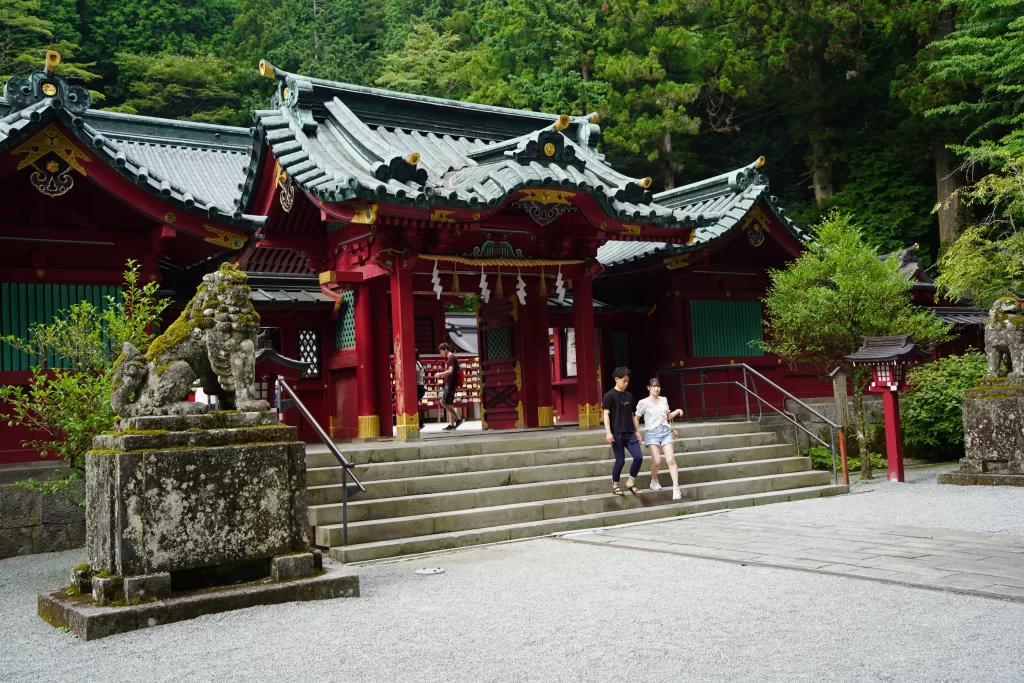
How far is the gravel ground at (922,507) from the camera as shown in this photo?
9.62 metres

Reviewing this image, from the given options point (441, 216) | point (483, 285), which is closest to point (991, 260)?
point (483, 285)

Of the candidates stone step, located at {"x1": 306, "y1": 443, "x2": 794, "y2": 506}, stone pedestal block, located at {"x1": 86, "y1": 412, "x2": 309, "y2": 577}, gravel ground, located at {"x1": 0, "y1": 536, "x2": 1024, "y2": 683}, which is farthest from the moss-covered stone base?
stone step, located at {"x1": 306, "y1": 443, "x2": 794, "y2": 506}

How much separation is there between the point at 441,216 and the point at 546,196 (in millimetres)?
1656

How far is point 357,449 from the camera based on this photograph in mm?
10812

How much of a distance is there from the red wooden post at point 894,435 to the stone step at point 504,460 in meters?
2.17

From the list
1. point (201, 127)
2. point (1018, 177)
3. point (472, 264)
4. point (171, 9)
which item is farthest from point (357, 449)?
point (171, 9)

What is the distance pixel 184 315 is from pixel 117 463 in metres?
1.45

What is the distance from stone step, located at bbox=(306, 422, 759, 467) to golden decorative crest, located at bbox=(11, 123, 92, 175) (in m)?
4.54

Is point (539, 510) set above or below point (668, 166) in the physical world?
below

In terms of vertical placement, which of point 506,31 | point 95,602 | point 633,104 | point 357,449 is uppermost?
point 506,31

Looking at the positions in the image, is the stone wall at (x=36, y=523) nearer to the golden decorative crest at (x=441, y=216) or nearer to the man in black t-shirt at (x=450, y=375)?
the golden decorative crest at (x=441, y=216)

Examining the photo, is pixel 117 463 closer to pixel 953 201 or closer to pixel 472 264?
pixel 472 264

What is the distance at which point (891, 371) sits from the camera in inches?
532

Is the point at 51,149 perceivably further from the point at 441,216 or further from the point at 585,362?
the point at 585,362
